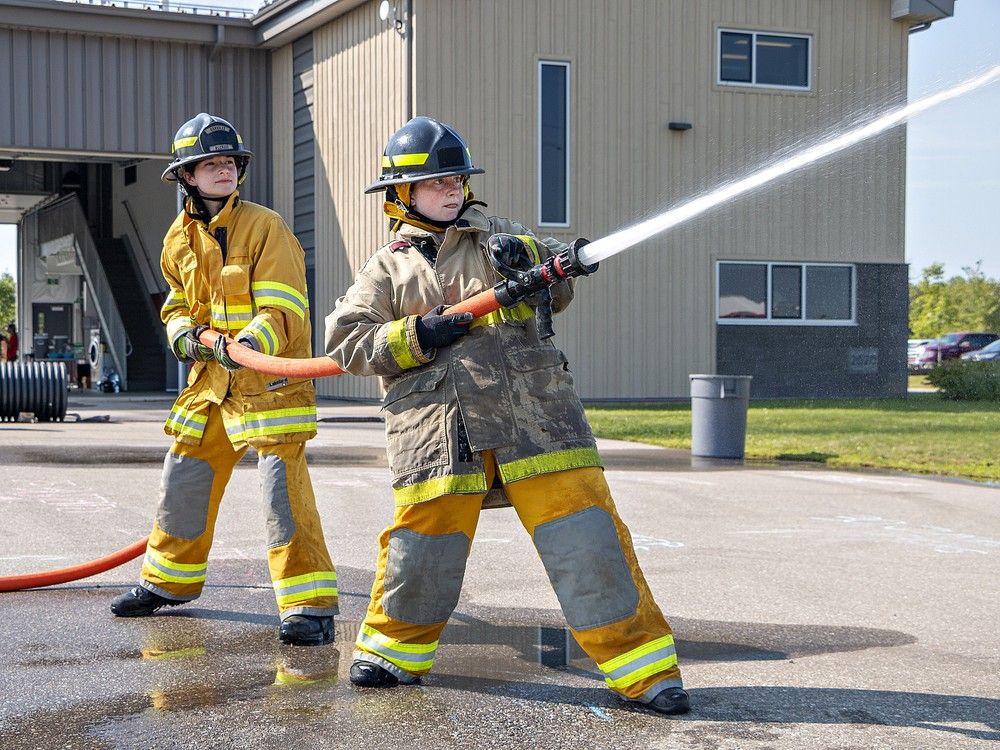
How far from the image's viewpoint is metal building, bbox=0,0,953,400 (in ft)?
72.9

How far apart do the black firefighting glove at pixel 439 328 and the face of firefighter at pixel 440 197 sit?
466 millimetres

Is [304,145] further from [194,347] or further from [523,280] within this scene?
[523,280]

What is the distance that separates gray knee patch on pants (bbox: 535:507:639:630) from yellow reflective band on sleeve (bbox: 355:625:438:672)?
561 millimetres

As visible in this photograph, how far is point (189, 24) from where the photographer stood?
25.0 m

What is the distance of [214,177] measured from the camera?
5.51m

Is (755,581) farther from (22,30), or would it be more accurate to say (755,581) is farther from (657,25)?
(22,30)

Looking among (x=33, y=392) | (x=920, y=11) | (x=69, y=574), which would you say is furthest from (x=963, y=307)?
(x=69, y=574)

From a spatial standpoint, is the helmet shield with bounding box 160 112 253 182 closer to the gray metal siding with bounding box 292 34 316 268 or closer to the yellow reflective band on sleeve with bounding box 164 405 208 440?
the yellow reflective band on sleeve with bounding box 164 405 208 440

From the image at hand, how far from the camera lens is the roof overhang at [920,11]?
24.2m

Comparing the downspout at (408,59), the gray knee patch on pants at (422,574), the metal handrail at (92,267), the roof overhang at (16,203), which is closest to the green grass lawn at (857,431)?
the downspout at (408,59)

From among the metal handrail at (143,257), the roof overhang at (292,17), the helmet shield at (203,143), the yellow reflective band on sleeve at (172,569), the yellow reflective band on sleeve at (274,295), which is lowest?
the yellow reflective band on sleeve at (172,569)

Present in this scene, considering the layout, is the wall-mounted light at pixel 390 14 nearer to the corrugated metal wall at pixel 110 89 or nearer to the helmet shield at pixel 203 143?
the corrugated metal wall at pixel 110 89

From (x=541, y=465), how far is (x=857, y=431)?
13.1 m

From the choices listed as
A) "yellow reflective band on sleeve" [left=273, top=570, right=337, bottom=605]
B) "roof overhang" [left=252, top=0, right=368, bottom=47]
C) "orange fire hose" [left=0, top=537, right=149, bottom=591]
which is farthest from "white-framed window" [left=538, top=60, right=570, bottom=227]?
"yellow reflective band on sleeve" [left=273, top=570, right=337, bottom=605]
